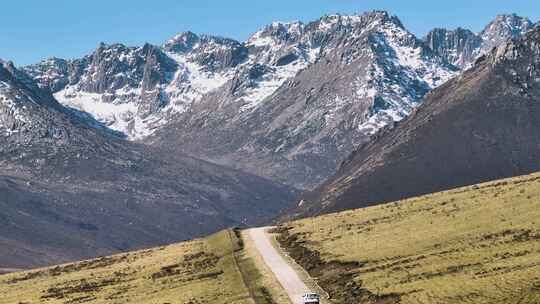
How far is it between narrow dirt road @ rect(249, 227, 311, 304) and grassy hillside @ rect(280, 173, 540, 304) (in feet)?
8.25

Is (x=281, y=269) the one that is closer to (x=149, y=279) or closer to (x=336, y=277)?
(x=336, y=277)

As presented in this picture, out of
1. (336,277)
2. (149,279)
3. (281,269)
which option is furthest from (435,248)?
(149,279)

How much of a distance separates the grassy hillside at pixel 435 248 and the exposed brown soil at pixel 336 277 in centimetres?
15

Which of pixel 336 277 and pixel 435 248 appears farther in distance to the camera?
pixel 435 248

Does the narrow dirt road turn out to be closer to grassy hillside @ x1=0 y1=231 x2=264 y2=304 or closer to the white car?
grassy hillside @ x1=0 y1=231 x2=264 y2=304

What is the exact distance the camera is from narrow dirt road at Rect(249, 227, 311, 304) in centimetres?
9319

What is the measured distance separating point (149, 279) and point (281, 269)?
2087 cm

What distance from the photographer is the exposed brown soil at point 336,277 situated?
82.0m

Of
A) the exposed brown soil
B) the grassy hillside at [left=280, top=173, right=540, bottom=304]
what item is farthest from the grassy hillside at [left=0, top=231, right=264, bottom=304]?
the grassy hillside at [left=280, top=173, right=540, bottom=304]

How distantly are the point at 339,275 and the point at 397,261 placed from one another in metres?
6.29

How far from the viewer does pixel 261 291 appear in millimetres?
95688

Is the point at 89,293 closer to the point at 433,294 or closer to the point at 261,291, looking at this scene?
the point at 261,291

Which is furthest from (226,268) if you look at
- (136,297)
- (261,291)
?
(261,291)

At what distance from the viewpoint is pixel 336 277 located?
97.8 meters
